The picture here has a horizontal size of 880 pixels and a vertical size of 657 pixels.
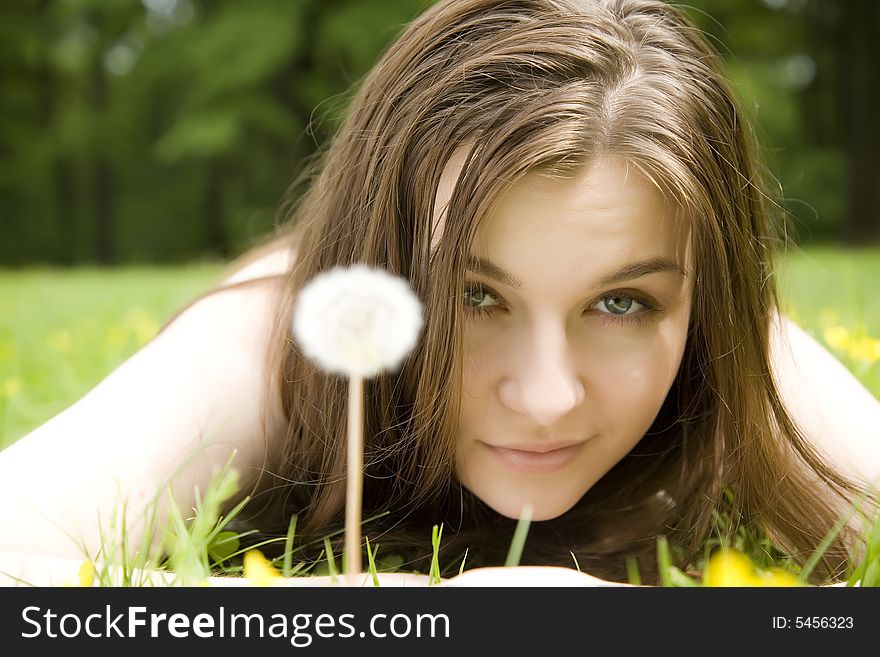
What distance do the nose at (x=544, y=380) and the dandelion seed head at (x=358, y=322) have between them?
0.42 metres

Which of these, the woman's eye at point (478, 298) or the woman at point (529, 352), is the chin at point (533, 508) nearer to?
the woman at point (529, 352)

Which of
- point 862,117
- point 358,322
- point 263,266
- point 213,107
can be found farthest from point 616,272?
point 213,107

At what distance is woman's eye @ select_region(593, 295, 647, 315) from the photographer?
1.25m

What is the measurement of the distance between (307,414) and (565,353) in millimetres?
478

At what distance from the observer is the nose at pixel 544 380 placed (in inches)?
43.7

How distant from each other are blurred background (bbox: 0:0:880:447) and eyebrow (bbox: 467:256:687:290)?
3564mm

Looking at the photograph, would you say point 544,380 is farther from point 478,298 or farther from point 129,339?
point 129,339

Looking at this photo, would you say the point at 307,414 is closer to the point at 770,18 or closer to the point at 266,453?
the point at 266,453

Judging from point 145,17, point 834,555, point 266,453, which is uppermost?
point 145,17

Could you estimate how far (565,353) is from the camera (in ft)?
3.77

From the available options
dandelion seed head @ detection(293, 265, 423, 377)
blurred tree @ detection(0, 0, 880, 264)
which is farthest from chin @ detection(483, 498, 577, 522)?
blurred tree @ detection(0, 0, 880, 264)

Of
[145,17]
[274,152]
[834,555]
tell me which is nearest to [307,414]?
[834,555]

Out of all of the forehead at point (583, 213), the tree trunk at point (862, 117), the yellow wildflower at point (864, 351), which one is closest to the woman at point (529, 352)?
the forehead at point (583, 213)

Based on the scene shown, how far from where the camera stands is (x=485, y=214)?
1.13m
